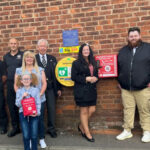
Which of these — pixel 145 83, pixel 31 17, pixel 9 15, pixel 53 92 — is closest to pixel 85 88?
pixel 53 92

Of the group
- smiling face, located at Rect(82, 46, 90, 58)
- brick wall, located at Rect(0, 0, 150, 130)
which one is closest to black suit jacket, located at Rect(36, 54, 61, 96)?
brick wall, located at Rect(0, 0, 150, 130)

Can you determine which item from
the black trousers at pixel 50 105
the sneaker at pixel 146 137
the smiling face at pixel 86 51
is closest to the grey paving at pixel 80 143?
the sneaker at pixel 146 137

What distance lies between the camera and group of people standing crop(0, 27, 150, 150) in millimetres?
2972

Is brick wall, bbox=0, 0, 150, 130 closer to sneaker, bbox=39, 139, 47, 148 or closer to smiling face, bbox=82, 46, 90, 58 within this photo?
smiling face, bbox=82, 46, 90, 58

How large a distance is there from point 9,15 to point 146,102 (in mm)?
3103

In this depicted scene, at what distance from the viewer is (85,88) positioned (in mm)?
3270

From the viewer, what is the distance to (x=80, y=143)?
3.39 metres

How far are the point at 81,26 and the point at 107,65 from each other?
902 mm

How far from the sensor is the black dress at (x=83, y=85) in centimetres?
326

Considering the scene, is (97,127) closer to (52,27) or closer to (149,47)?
(149,47)

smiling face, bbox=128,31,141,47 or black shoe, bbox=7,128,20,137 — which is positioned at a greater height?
smiling face, bbox=128,31,141,47

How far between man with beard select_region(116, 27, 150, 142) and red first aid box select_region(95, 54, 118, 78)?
3.9 inches

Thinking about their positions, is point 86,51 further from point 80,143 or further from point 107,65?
point 80,143

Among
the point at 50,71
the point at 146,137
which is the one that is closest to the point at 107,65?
the point at 50,71
